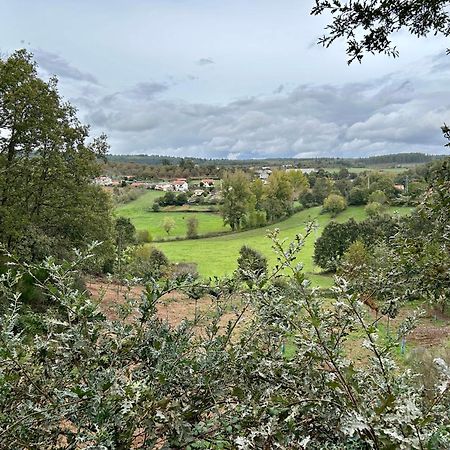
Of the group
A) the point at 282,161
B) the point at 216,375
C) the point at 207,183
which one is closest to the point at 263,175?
the point at 207,183

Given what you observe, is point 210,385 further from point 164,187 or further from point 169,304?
point 164,187

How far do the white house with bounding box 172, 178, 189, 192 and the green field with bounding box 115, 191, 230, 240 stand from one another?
5.51 meters

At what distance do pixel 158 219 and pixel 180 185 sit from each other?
1625cm

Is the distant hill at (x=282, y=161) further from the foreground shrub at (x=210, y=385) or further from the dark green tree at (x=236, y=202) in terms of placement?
the foreground shrub at (x=210, y=385)

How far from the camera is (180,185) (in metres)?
77.8

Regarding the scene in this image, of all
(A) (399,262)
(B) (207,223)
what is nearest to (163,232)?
(B) (207,223)

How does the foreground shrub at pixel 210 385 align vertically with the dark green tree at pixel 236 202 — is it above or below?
above

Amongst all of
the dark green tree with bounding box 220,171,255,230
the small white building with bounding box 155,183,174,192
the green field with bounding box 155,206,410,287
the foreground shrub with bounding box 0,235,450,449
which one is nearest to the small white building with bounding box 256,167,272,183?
the small white building with bounding box 155,183,174,192

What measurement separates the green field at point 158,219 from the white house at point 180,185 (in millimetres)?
5510

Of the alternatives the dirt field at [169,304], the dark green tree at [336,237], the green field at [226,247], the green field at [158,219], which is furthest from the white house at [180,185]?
the dirt field at [169,304]

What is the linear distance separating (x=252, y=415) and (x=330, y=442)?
29 centimetres

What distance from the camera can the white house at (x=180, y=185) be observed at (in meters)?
76.1

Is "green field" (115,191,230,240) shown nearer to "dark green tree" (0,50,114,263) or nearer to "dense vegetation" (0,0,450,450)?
"dark green tree" (0,50,114,263)

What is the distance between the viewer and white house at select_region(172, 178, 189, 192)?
7606 centimetres
